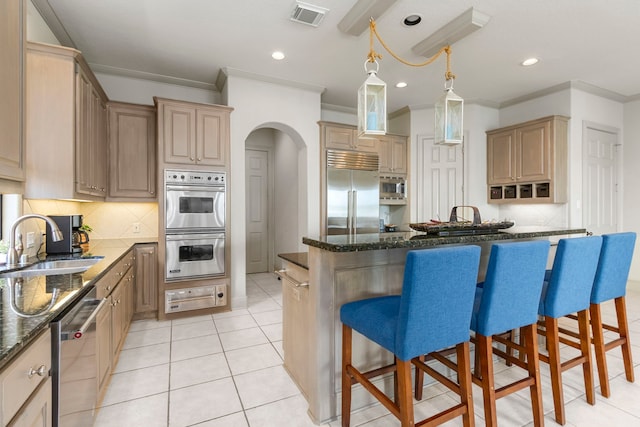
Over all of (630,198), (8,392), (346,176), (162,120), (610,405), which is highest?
(162,120)

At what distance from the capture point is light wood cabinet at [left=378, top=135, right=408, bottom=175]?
5066mm

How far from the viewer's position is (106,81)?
3.91 m

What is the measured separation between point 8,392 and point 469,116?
5808 millimetres

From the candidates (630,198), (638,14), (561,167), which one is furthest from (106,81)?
(630,198)

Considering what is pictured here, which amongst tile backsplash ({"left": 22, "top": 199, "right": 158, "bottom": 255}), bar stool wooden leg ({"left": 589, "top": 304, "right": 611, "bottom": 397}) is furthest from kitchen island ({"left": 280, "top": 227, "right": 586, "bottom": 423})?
tile backsplash ({"left": 22, "top": 199, "right": 158, "bottom": 255})

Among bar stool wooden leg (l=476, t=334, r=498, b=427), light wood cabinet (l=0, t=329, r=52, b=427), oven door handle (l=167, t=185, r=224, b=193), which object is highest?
oven door handle (l=167, t=185, r=224, b=193)

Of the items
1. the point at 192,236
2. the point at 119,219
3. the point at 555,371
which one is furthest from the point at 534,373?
the point at 119,219

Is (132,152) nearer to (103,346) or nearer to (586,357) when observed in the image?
(103,346)

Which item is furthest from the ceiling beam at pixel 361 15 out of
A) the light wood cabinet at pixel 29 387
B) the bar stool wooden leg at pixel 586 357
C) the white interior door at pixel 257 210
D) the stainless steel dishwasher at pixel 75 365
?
the white interior door at pixel 257 210

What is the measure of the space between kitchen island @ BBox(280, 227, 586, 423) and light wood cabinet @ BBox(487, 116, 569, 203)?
304 cm

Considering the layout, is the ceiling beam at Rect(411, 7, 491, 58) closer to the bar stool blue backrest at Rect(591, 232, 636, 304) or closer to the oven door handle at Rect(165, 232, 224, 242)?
the bar stool blue backrest at Rect(591, 232, 636, 304)

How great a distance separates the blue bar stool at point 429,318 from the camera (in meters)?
1.34

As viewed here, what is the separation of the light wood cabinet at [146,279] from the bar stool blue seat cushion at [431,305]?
289cm

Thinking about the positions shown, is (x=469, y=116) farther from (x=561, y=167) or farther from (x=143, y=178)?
(x=143, y=178)
